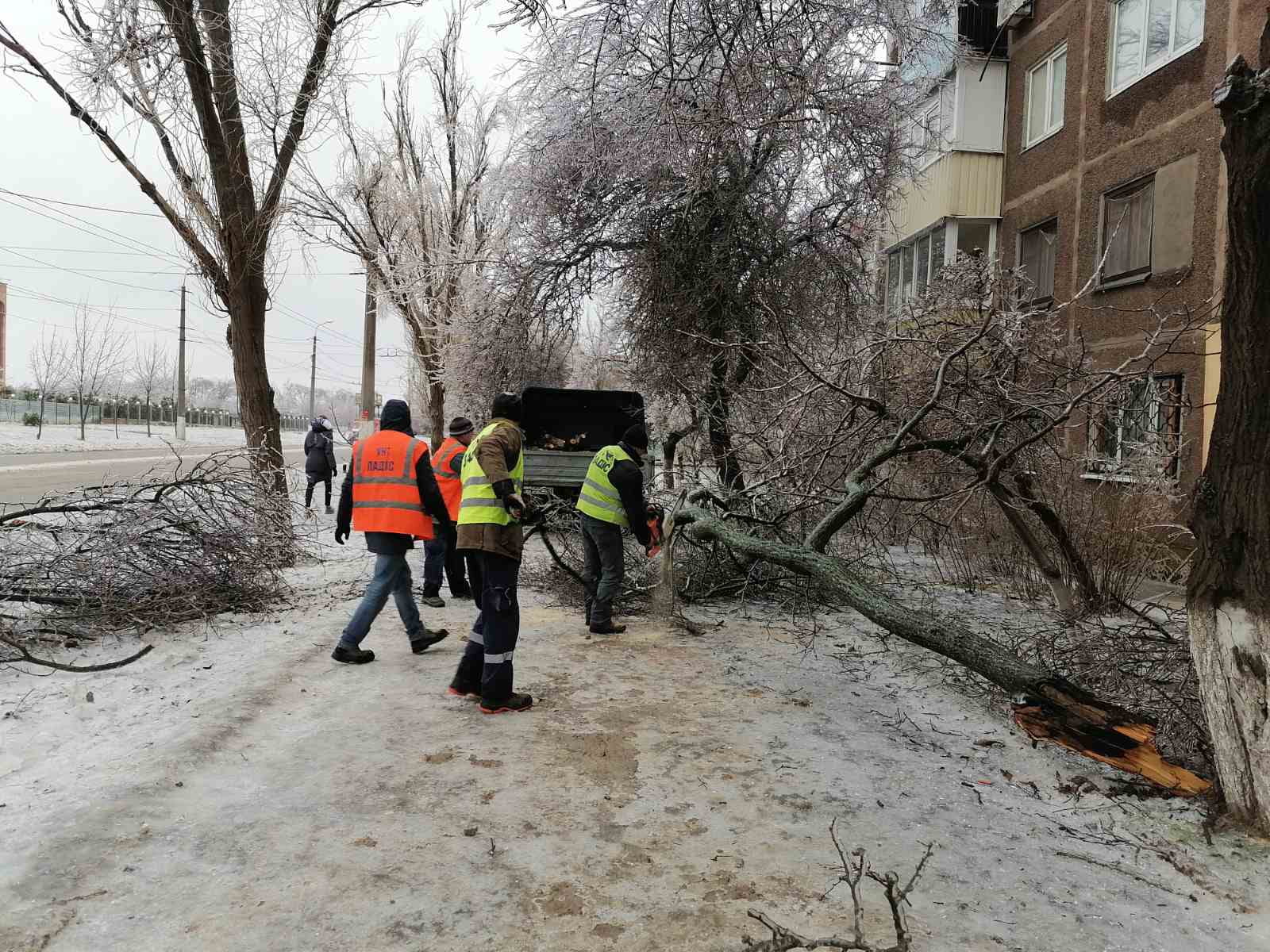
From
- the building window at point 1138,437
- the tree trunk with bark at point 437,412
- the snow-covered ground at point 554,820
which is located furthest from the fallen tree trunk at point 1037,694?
the tree trunk with bark at point 437,412

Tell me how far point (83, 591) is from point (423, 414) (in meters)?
25.9

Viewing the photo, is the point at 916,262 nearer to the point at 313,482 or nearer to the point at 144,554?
the point at 313,482

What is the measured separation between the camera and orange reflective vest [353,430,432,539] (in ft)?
18.2

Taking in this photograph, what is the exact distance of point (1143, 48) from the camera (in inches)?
456

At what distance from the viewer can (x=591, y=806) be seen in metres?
3.45

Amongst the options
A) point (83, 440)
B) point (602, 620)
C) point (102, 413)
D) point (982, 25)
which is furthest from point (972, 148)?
point (102, 413)

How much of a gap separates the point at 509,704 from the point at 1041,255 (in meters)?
13.3

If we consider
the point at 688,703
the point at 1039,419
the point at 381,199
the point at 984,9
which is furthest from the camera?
the point at 381,199

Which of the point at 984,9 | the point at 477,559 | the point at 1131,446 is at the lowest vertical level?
the point at 477,559

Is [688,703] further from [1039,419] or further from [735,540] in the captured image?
[1039,419]

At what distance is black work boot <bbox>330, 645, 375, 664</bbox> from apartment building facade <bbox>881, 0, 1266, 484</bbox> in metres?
6.41

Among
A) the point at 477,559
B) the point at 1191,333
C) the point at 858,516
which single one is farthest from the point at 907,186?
the point at 477,559

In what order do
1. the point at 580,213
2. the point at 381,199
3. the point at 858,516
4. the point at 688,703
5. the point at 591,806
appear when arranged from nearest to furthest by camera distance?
the point at 591,806 → the point at 688,703 → the point at 858,516 → the point at 580,213 → the point at 381,199

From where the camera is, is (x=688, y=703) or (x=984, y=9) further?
(x=984, y=9)
